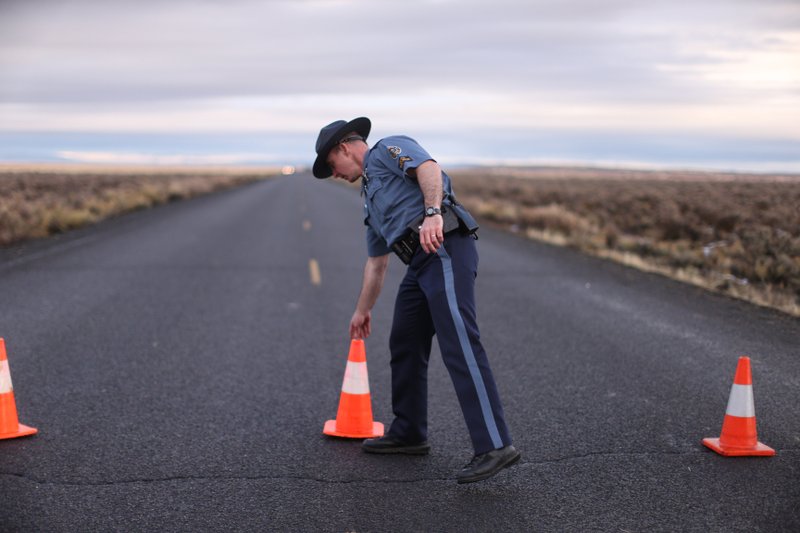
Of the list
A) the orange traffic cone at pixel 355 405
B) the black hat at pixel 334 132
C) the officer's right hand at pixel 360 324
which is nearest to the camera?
the black hat at pixel 334 132

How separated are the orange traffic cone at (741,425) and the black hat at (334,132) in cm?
251

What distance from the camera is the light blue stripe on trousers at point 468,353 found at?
12.6 feet

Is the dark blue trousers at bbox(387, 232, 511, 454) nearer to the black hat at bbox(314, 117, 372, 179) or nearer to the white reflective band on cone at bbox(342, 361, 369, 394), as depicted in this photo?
the black hat at bbox(314, 117, 372, 179)

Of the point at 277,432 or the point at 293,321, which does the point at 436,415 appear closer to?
the point at 277,432

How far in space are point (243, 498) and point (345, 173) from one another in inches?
68.8

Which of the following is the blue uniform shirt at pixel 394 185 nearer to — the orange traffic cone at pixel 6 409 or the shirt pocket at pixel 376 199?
the shirt pocket at pixel 376 199

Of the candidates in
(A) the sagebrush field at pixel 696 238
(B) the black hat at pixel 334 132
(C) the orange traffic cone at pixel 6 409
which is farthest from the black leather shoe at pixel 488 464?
(A) the sagebrush field at pixel 696 238

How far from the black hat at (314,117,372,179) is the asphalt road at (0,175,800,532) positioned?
172 centimetres

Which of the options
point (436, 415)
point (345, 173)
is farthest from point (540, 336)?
point (345, 173)

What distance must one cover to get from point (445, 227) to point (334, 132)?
79 cm

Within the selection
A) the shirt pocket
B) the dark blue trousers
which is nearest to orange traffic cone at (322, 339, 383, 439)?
the dark blue trousers

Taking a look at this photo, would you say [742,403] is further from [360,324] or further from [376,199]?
[376,199]

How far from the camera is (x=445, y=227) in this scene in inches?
148

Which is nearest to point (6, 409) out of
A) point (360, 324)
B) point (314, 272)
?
point (360, 324)
